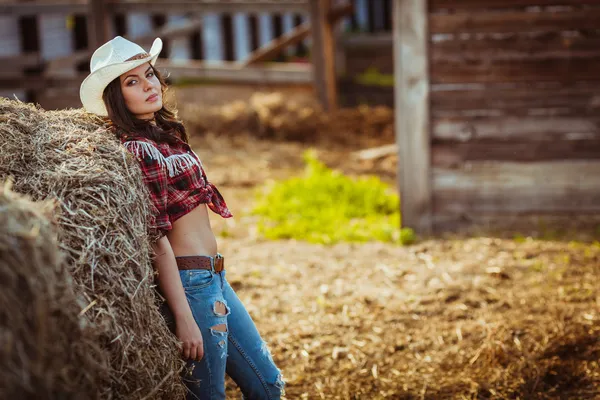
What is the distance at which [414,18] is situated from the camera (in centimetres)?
626

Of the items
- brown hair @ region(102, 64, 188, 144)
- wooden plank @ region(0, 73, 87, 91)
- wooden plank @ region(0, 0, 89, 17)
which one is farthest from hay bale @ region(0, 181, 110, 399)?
wooden plank @ region(0, 0, 89, 17)

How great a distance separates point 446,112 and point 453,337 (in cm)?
248

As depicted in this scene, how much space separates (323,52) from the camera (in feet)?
37.7

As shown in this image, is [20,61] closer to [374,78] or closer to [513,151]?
[374,78]

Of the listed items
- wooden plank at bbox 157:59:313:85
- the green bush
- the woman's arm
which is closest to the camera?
the woman's arm

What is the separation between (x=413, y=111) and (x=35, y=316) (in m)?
4.83

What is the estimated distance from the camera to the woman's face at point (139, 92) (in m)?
2.99

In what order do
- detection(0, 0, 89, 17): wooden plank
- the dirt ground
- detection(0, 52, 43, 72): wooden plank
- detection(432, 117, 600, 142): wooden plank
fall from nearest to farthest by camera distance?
1. the dirt ground
2. detection(432, 117, 600, 142): wooden plank
3. detection(0, 52, 43, 72): wooden plank
4. detection(0, 0, 89, 17): wooden plank

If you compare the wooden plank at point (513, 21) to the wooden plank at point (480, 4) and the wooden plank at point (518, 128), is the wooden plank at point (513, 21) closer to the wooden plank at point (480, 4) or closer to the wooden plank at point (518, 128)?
the wooden plank at point (480, 4)

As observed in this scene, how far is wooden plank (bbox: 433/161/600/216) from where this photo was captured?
6.39m

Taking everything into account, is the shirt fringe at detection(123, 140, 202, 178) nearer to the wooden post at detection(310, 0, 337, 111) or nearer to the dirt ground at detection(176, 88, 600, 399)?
the dirt ground at detection(176, 88, 600, 399)

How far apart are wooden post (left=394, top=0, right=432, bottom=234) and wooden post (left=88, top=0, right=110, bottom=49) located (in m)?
6.09

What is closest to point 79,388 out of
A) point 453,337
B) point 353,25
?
point 453,337

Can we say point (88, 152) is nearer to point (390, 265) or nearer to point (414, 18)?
point (390, 265)
